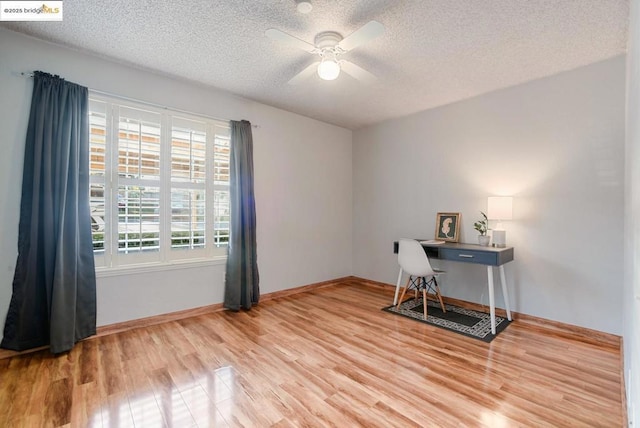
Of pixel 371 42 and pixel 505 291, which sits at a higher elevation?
pixel 371 42

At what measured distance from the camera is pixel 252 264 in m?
3.65

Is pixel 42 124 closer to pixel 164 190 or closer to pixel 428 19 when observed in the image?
pixel 164 190

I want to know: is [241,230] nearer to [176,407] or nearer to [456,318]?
[176,407]

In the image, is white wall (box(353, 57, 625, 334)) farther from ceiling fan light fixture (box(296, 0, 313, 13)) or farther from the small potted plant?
ceiling fan light fixture (box(296, 0, 313, 13))

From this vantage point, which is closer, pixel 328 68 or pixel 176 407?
pixel 176 407

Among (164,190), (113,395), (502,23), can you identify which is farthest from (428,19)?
(113,395)

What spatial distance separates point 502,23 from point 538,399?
2.58 m

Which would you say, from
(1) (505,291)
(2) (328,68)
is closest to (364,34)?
(2) (328,68)

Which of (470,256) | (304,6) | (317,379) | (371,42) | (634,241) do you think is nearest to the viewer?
(634,241)

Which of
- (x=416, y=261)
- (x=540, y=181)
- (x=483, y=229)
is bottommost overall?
(x=416, y=261)

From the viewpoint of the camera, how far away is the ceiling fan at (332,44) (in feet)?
6.47

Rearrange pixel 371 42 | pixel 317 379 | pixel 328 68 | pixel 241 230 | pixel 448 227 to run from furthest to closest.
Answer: pixel 448 227 → pixel 241 230 → pixel 371 42 → pixel 328 68 → pixel 317 379

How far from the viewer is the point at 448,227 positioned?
3.76 meters

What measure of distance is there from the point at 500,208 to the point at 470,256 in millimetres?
614
